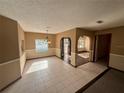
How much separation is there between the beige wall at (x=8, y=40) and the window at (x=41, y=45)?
3346 millimetres

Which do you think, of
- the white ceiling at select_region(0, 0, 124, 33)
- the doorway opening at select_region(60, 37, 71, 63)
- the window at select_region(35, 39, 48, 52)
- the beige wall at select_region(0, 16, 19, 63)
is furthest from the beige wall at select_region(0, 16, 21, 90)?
the doorway opening at select_region(60, 37, 71, 63)

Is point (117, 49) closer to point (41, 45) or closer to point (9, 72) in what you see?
point (9, 72)

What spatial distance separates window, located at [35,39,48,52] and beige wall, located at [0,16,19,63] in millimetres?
3346

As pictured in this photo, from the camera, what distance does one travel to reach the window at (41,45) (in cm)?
598

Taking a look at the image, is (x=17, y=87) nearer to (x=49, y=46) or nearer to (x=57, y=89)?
(x=57, y=89)

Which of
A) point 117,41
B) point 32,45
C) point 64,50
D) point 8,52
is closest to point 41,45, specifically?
point 32,45

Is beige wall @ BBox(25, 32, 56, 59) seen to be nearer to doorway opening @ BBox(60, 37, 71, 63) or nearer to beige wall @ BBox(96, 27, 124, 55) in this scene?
doorway opening @ BBox(60, 37, 71, 63)

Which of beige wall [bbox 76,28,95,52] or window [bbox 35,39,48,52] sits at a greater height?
beige wall [bbox 76,28,95,52]

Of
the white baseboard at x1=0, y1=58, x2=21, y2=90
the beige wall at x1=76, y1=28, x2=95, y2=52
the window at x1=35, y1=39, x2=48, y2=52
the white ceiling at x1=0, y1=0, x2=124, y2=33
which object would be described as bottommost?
the white baseboard at x1=0, y1=58, x2=21, y2=90

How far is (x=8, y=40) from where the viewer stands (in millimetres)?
2312

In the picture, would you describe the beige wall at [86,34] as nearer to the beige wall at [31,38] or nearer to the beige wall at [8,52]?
the beige wall at [8,52]

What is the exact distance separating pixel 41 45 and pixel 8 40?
3.90 m

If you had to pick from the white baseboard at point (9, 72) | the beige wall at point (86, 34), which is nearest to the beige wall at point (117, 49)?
the beige wall at point (86, 34)

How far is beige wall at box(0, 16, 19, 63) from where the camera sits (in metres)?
Result: 2.13
